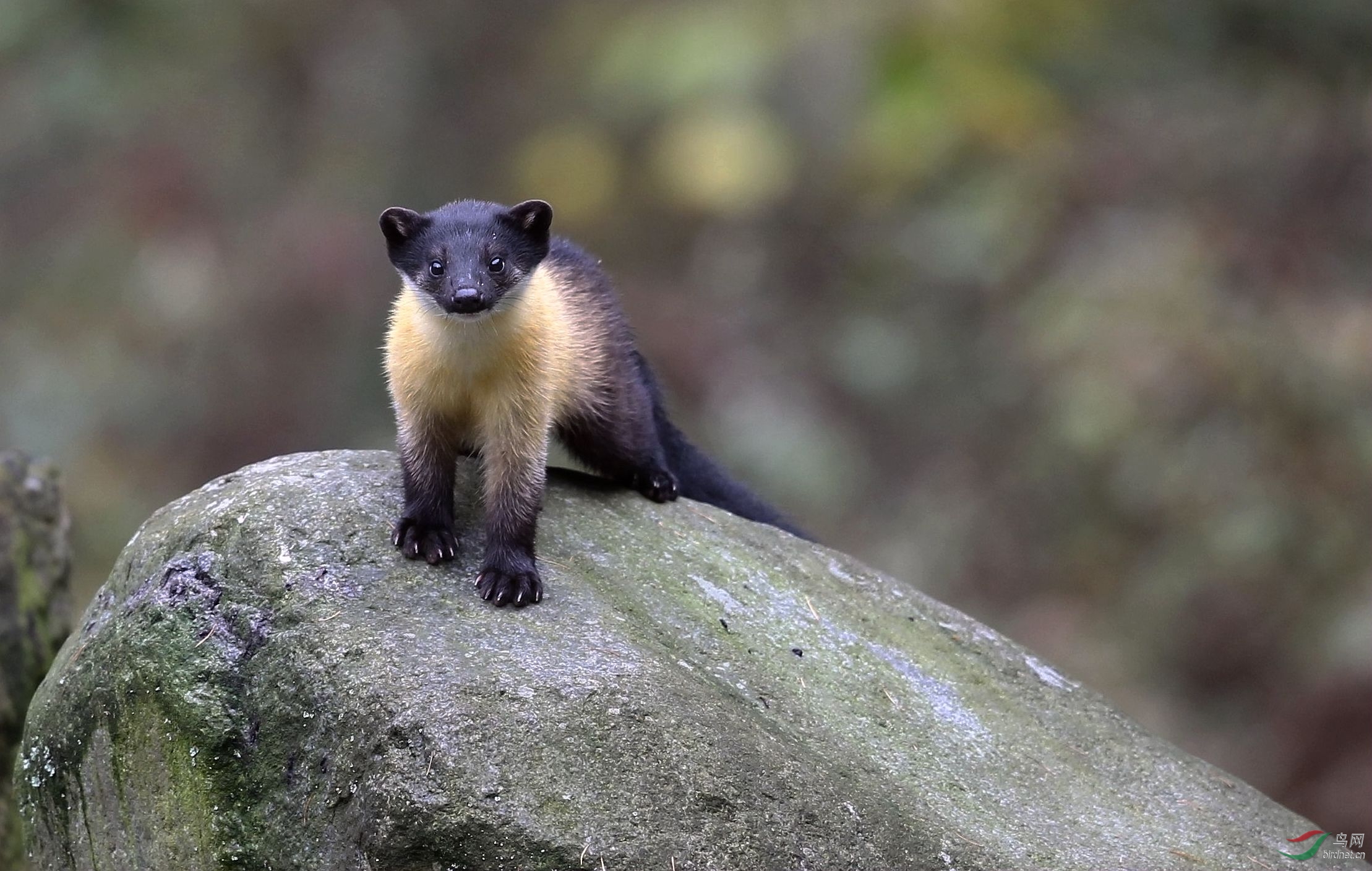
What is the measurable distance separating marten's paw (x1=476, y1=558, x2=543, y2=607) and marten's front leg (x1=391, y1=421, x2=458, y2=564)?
0.71 feet

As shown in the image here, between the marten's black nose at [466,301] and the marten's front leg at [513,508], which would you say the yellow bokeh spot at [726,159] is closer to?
the marten's front leg at [513,508]

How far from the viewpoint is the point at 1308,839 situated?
581 cm

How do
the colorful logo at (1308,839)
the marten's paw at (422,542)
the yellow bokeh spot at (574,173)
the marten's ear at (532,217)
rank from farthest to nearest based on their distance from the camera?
1. the yellow bokeh spot at (574,173)
2. the marten's ear at (532,217)
3. the colorful logo at (1308,839)
4. the marten's paw at (422,542)

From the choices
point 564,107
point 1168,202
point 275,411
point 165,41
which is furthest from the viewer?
point 165,41

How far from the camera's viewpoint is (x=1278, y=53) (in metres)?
16.4

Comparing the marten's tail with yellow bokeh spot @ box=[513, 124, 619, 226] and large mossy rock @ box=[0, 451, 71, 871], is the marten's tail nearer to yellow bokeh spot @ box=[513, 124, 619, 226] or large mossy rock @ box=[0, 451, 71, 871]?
large mossy rock @ box=[0, 451, 71, 871]

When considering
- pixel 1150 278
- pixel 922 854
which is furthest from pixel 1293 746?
pixel 922 854

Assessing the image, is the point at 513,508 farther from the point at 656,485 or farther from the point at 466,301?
the point at 656,485

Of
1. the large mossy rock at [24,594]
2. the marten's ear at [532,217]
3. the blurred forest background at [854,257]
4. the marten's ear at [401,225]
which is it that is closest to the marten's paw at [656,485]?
the marten's ear at [532,217]

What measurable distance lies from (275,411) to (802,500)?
6.14 meters

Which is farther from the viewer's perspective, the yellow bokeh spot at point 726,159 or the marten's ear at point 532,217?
the yellow bokeh spot at point 726,159

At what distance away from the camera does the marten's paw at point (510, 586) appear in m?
5.20

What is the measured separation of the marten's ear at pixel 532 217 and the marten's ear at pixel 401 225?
1.19 feet

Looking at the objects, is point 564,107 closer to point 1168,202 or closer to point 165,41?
point 165,41
